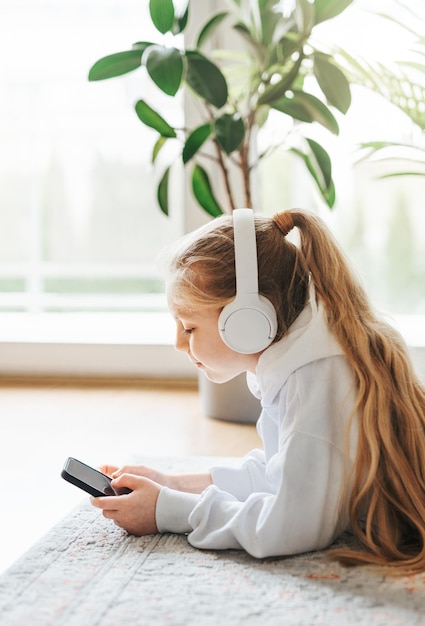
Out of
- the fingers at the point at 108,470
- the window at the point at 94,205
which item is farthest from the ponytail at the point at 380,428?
the window at the point at 94,205

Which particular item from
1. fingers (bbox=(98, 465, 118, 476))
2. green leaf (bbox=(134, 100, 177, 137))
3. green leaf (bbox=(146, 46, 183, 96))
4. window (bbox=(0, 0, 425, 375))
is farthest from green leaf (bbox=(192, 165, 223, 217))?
fingers (bbox=(98, 465, 118, 476))

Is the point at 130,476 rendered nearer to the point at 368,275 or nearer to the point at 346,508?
the point at 346,508

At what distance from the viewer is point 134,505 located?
1264mm

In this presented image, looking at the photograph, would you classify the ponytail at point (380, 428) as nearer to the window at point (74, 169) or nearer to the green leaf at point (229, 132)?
the green leaf at point (229, 132)

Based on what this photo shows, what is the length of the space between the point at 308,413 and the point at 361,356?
11cm

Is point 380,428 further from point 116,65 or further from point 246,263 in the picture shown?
point 116,65

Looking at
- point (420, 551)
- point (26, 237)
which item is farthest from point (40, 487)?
point (26, 237)

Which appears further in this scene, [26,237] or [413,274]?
[26,237]

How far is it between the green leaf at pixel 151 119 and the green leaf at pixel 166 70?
13cm

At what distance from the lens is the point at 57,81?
2.73 meters

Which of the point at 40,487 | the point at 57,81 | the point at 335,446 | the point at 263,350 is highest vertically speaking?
the point at 57,81

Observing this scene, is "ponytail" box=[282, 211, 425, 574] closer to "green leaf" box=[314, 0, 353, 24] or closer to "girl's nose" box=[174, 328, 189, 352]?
"girl's nose" box=[174, 328, 189, 352]

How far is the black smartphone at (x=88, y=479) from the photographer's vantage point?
1243mm

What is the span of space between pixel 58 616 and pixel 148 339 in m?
1.59
